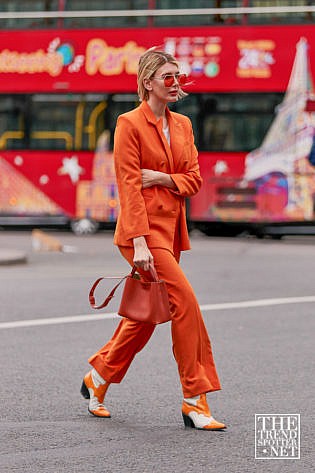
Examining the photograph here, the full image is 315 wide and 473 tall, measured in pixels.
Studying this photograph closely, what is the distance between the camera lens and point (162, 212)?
643 centimetres

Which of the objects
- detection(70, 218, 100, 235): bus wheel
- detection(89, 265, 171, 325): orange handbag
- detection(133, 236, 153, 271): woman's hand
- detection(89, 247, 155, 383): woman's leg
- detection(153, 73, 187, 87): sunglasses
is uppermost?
detection(153, 73, 187, 87): sunglasses

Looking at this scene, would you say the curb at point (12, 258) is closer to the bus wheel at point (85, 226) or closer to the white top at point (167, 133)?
the bus wheel at point (85, 226)

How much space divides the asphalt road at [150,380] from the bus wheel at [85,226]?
795cm

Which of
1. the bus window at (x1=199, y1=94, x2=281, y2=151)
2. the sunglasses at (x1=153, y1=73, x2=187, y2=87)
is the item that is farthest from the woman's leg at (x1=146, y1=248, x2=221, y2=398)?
the bus window at (x1=199, y1=94, x2=281, y2=151)

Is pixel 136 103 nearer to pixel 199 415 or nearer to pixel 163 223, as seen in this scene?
pixel 163 223

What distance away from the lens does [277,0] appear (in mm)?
22891

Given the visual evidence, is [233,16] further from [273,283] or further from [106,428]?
Answer: [106,428]

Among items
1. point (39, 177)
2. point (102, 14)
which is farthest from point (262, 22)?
point (39, 177)

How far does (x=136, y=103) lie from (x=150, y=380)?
1621cm

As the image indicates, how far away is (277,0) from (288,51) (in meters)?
0.96

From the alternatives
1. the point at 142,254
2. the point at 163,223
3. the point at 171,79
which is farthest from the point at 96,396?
the point at 171,79

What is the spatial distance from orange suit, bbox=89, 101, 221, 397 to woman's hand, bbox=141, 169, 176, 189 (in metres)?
0.03

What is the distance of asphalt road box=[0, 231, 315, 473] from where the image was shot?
5.73m

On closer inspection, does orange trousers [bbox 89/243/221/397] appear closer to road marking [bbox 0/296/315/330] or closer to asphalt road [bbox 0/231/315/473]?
asphalt road [bbox 0/231/315/473]
